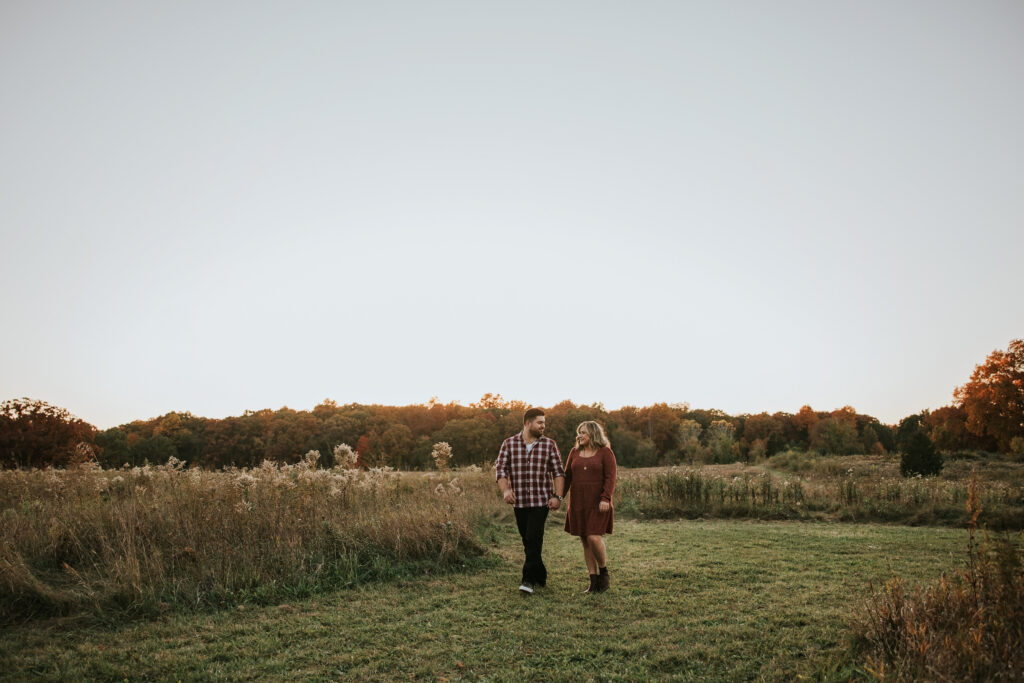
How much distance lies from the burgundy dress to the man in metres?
0.22

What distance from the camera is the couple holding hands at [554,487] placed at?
19.9 feet

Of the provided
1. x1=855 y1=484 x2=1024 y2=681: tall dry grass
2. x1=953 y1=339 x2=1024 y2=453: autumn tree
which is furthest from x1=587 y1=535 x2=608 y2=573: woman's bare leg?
x1=953 y1=339 x2=1024 y2=453: autumn tree

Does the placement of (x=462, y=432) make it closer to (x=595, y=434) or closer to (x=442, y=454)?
(x=442, y=454)

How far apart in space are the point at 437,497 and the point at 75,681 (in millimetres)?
6220

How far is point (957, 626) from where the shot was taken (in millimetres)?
3391

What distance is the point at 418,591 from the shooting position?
6.19m

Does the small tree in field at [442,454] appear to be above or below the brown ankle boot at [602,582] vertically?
above

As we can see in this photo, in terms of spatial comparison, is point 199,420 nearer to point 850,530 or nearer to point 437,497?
point 437,497

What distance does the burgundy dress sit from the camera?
5.99 metres

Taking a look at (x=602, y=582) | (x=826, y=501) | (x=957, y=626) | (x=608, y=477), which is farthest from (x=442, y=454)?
(x=957, y=626)

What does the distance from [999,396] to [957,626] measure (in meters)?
41.6

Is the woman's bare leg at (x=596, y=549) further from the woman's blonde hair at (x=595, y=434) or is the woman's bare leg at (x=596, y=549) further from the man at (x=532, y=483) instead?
the woman's blonde hair at (x=595, y=434)

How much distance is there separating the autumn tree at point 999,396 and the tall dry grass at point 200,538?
39.9 meters

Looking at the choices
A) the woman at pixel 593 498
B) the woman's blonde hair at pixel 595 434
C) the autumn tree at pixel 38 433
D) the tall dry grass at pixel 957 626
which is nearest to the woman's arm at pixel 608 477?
the woman at pixel 593 498
